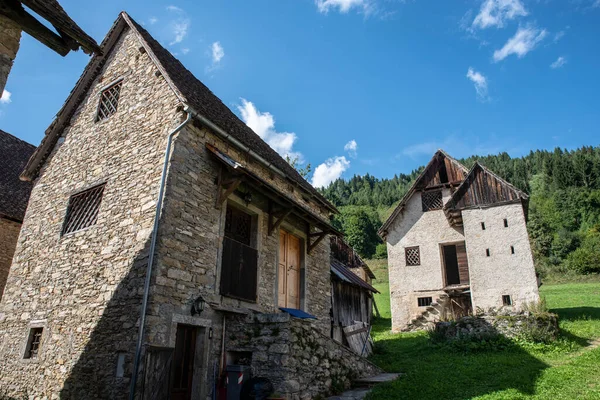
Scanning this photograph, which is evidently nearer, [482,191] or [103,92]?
[103,92]

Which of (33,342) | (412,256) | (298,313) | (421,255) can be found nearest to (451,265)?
(421,255)

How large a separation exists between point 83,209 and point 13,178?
264 inches

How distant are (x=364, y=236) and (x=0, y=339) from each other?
5976cm

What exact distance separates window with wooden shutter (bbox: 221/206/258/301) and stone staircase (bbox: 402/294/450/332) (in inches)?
507

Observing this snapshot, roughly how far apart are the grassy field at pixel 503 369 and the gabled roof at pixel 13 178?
1223 cm

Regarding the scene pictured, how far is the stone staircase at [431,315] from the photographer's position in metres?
19.3

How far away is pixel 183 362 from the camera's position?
25.3ft

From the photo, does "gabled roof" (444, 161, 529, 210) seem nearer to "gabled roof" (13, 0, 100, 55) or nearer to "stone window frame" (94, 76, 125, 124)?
"stone window frame" (94, 76, 125, 124)

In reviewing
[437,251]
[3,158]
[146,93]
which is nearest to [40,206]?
[146,93]

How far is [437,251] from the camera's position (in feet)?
68.3

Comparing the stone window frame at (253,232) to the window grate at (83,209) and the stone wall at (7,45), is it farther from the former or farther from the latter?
the stone wall at (7,45)

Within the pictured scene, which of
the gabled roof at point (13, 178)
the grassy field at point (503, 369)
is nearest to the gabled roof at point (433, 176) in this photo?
the grassy field at point (503, 369)

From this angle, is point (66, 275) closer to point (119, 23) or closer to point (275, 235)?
point (275, 235)

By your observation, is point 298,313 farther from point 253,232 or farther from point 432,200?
point 432,200
